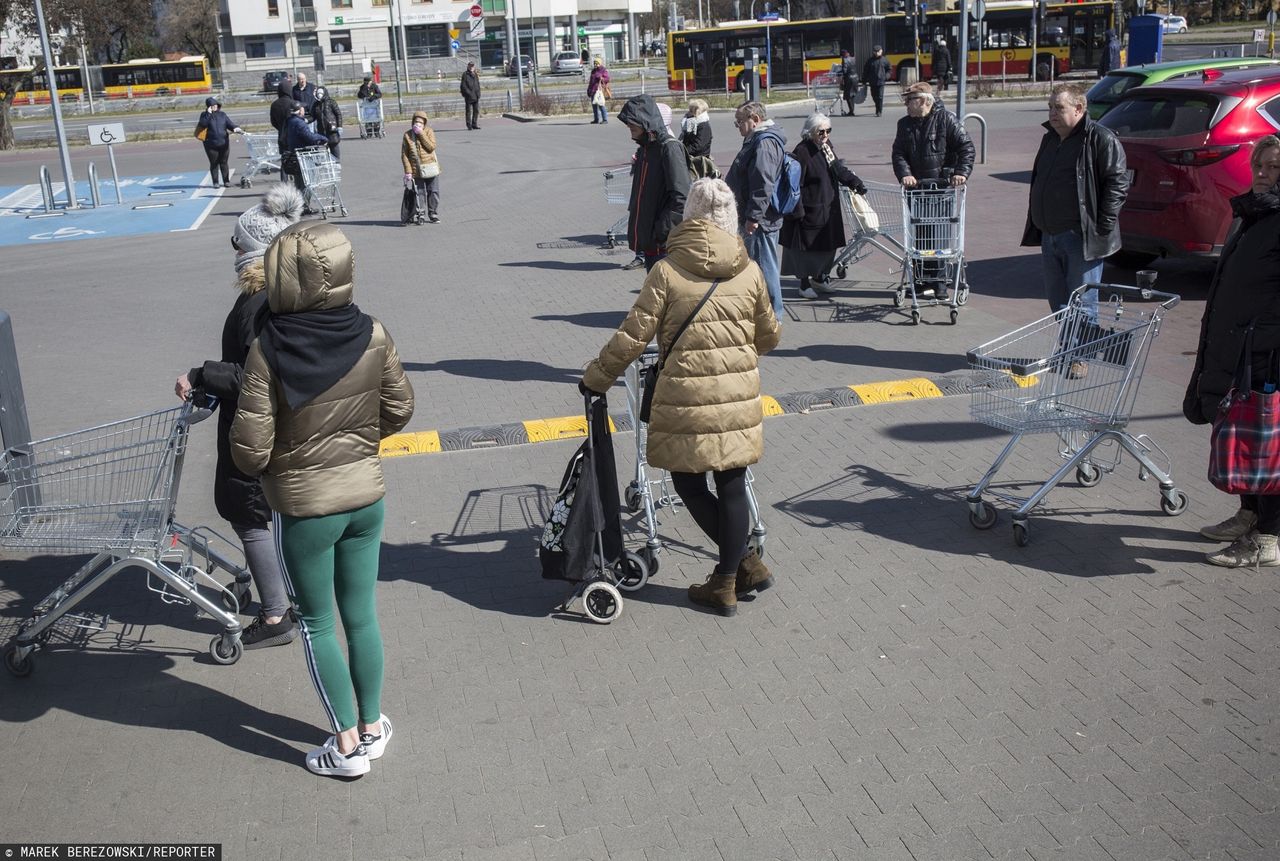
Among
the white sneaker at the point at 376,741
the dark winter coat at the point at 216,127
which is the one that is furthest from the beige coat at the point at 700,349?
the dark winter coat at the point at 216,127

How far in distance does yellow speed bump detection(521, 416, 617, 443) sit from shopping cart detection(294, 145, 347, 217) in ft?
38.8

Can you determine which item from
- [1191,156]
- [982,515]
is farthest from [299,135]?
[982,515]

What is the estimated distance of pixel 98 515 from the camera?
505cm

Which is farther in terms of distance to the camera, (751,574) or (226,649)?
(751,574)

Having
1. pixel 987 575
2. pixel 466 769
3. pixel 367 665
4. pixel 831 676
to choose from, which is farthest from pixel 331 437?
pixel 987 575

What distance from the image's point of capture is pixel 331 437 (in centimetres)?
402

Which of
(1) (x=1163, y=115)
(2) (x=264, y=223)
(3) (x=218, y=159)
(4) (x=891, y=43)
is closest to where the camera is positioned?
(2) (x=264, y=223)

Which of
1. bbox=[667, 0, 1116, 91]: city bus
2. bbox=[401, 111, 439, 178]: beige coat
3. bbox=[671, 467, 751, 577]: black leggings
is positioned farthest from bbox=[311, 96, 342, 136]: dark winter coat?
bbox=[667, 0, 1116, 91]: city bus

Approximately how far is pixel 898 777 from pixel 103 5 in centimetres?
3914

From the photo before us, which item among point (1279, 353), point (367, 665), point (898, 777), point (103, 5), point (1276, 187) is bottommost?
point (898, 777)

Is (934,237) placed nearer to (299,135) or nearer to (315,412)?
(315,412)

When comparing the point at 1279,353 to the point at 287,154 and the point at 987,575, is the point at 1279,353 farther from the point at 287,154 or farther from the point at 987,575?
the point at 287,154

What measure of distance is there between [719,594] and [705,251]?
1.52 m

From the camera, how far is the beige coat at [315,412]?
385 centimetres
